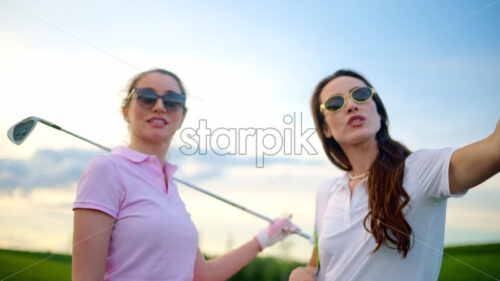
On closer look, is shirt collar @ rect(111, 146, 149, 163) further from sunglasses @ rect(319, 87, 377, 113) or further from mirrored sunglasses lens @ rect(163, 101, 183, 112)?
sunglasses @ rect(319, 87, 377, 113)

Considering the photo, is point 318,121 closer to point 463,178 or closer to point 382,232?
point 382,232

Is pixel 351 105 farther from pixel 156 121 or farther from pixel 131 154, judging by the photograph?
pixel 131 154

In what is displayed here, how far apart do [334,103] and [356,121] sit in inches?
10.9

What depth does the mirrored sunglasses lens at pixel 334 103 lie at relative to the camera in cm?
314

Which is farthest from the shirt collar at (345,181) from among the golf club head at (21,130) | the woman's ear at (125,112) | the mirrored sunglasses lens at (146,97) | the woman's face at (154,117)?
the golf club head at (21,130)

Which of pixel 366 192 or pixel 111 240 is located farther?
pixel 366 192

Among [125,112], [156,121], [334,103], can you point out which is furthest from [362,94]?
[125,112]

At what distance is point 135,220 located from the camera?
2238mm

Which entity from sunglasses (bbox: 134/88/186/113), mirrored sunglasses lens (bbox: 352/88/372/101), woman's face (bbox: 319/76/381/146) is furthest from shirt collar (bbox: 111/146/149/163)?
mirrored sunglasses lens (bbox: 352/88/372/101)

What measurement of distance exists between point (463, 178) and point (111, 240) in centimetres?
212

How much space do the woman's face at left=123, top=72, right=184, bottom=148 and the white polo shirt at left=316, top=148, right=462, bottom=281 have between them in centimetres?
153

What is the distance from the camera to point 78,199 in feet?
6.91

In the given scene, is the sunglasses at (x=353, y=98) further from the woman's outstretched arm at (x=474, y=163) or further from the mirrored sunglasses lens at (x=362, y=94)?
the woman's outstretched arm at (x=474, y=163)

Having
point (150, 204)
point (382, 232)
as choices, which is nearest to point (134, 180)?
point (150, 204)
